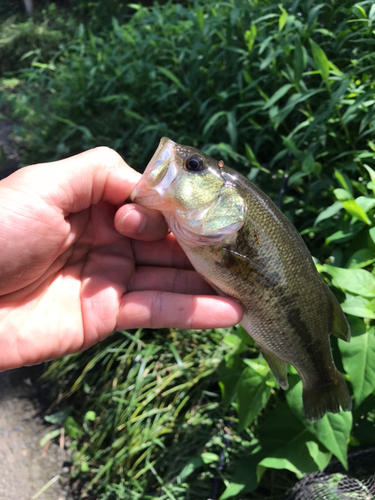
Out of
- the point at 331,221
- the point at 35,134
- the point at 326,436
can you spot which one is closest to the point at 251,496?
the point at 326,436

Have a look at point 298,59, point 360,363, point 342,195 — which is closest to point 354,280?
point 360,363

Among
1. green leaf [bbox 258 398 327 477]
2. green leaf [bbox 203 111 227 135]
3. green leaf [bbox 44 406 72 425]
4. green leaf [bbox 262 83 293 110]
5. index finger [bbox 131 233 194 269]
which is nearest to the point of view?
green leaf [bbox 258 398 327 477]

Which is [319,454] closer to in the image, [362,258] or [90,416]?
[362,258]

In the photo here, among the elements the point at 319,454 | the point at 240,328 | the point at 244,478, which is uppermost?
the point at 240,328

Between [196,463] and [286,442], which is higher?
[286,442]

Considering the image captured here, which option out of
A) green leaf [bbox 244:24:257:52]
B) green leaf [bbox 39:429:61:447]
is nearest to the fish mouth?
green leaf [bbox 244:24:257:52]

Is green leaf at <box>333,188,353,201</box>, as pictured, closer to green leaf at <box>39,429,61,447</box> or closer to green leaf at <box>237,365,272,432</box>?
green leaf at <box>237,365,272,432</box>

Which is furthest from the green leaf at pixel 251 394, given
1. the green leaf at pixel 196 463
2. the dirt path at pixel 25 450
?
the dirt path at pixel 25 450
